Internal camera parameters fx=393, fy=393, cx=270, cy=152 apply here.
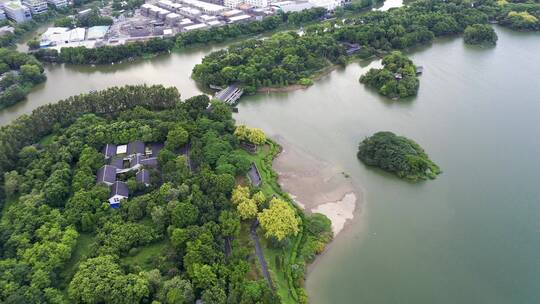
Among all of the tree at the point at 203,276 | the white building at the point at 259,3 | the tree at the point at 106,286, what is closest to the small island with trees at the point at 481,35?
the white building at the point at 259,3

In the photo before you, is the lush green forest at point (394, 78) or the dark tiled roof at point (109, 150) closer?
the dark tiled roof at point (109, 150)

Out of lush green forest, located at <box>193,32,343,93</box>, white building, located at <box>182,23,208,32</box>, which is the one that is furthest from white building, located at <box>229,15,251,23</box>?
lush green forest, located at <box>193,32,343,93</box>

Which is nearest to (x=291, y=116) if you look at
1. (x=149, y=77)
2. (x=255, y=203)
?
(x=255, y=203)

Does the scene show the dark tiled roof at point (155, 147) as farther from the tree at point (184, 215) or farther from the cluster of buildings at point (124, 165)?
the tree at point (184, 215)

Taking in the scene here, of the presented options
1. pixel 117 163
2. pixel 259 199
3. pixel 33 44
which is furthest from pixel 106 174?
pixel 33 44

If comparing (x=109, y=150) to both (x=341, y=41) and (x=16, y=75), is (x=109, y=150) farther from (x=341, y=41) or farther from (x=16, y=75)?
(x=341, y=41)

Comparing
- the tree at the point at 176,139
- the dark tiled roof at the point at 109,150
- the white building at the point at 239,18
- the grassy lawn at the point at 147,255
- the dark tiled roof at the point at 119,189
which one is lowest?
the grassy lawn at the point at 147,255

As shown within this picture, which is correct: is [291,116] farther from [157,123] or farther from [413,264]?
[413,264]
